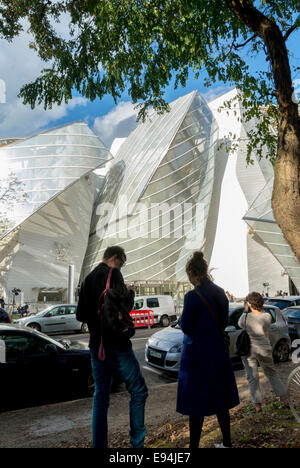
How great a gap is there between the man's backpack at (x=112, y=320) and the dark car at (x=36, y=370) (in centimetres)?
320

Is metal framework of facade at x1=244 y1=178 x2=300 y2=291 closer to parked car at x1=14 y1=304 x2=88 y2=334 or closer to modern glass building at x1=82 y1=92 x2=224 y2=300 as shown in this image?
Result: modern glass building at x1=82 y1=92 x2=224 y2=300

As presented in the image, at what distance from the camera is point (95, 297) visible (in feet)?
11.0

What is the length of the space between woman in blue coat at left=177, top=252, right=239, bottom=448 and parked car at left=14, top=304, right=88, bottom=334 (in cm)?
1394

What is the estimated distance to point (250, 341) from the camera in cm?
498

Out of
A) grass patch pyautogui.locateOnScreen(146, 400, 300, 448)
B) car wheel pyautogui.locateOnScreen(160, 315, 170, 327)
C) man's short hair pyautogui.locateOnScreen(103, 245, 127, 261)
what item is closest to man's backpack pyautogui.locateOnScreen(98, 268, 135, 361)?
man's short hair pyautogui.locateOnScreen(103, 245, 127, 261)

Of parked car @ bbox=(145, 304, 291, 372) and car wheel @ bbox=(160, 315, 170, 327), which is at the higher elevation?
parked car @ bbox=(145, 304, 291, 372)

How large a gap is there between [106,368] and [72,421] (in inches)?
91.9

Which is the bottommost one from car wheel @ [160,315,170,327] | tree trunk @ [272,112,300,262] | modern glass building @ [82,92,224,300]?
car wheel @ [160,315,170,327]

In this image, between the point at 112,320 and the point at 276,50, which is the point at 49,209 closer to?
the point at 276,50

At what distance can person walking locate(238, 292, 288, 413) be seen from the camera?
4.66 meters

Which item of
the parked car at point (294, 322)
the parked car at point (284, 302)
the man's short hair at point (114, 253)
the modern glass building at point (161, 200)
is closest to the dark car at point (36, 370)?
the man's short hair at point (114, 253)

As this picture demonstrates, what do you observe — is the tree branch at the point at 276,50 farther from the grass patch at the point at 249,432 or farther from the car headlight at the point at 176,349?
the car headlight at the point at 176,349
